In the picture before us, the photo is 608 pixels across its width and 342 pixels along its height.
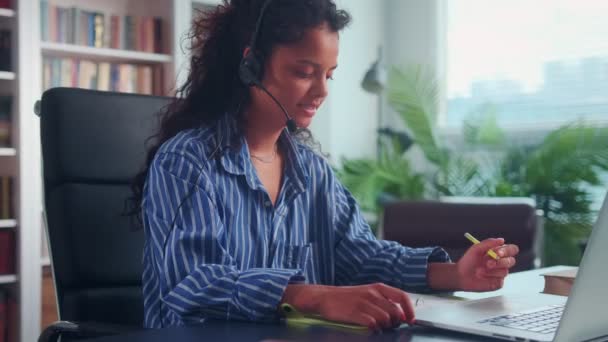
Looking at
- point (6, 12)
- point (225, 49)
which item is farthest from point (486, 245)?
point (6, 12)

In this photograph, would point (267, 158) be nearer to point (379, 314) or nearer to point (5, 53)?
point (379, 314)

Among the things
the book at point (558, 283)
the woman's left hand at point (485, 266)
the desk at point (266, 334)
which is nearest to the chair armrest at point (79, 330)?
the desk at point (266, 334)

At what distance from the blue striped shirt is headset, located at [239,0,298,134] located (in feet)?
0.28

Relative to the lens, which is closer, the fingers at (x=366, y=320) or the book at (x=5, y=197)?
the fingers at (x=366, y=320)

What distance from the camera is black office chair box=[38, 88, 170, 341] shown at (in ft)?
4.30

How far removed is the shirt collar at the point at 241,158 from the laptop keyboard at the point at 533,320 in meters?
0.47

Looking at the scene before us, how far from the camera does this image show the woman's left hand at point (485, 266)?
42.4 inches

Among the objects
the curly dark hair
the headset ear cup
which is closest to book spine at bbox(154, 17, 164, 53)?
the curly dark hair

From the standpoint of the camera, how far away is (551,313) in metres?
0.91

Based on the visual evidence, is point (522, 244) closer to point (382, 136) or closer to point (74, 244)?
point (74, 244)

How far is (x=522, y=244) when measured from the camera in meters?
1.69

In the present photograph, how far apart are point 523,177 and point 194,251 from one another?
9.33ft

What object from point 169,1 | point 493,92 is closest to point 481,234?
point 169,1

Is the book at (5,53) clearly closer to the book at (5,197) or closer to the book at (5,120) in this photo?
the book at (5,120)
